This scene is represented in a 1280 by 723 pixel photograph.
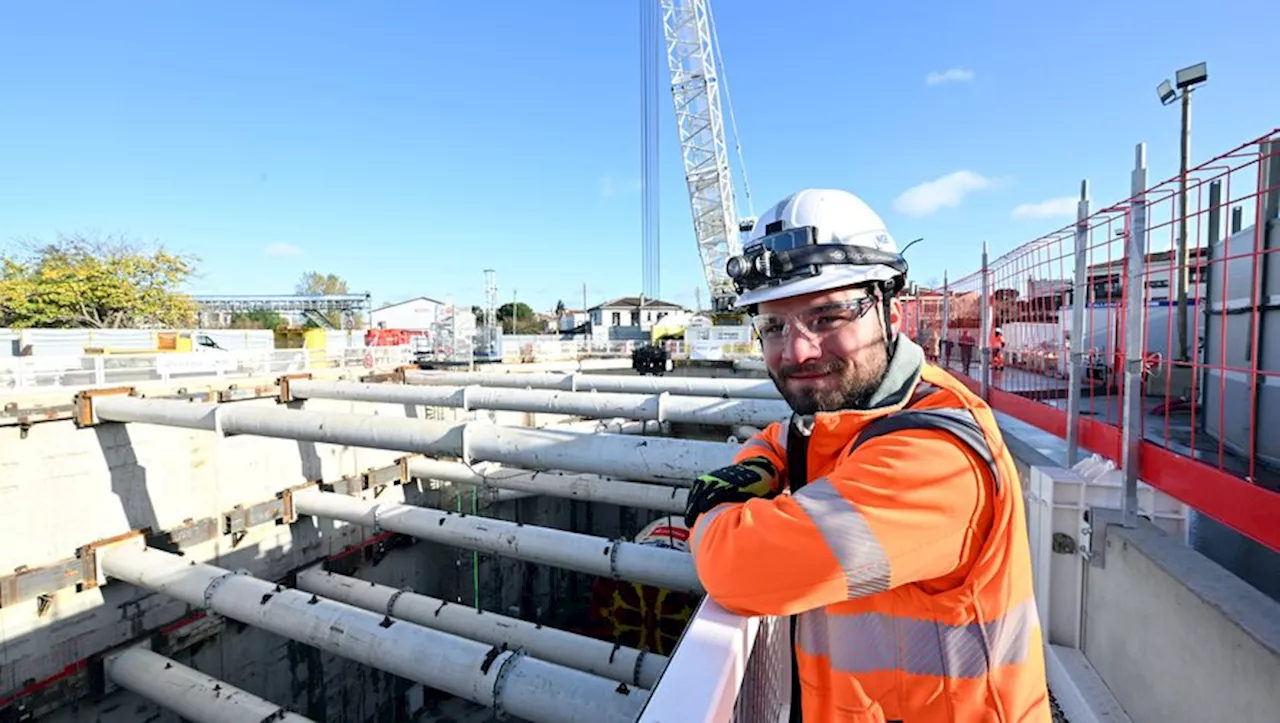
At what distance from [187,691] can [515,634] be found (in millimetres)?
3814

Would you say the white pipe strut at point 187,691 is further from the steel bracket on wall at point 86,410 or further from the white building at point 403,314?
the white building at point 403,314

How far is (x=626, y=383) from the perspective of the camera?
9.66m

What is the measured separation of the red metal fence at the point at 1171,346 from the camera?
2262mm

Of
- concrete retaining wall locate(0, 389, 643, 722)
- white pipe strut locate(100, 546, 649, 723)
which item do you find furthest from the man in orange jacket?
concrete retaining wall locate(0, 389, 643, 722)

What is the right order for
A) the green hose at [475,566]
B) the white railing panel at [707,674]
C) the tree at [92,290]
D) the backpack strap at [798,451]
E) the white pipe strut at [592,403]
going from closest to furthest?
the white railing panel at [707,674] → the backpack strap at [798,451] → the white pipe strut at [592,403] → the green hose at [475,566] → the tree at [92,290]

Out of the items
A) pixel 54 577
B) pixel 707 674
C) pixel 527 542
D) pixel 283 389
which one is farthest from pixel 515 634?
pixel 707 674

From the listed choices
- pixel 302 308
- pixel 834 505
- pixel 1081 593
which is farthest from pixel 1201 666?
pixel 302 308

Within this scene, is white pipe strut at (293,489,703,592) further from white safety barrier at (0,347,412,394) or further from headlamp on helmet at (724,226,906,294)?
headlamp on helmet at (724,226,906,294)

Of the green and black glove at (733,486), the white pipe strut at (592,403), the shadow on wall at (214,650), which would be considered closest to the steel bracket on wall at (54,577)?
the shadow on wall at (214,650)

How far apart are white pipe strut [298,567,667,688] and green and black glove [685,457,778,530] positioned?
236 inches

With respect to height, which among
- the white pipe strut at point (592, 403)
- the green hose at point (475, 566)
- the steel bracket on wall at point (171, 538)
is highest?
the white pipe strut at point (592, 403)

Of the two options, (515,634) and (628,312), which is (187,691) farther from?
(628,312)

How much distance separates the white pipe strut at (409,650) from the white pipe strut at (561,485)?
3.67 m

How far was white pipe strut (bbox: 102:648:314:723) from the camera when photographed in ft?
20.7
